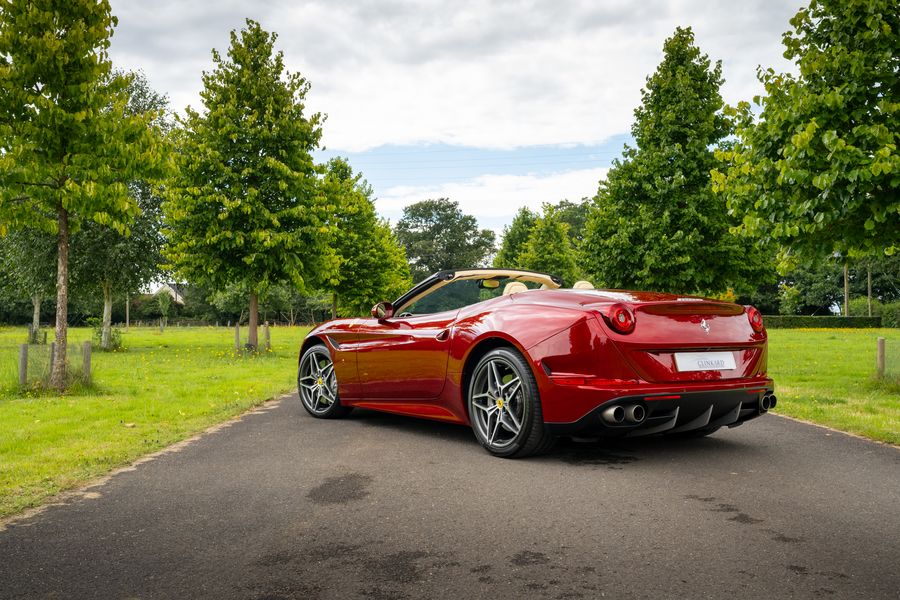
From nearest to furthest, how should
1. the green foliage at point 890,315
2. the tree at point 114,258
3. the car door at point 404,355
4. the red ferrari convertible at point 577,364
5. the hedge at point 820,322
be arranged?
the red ferrari convertible at point 577,364, the car door at point 404,355, the tree at point 114,258, the hedge at point 820,322, the green foliage at point 890,315

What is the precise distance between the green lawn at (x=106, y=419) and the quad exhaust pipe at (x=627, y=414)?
3.50 meters

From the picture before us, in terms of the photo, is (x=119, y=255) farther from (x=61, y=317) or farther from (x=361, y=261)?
(x=61, y=317)

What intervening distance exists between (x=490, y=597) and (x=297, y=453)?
10.5 feet

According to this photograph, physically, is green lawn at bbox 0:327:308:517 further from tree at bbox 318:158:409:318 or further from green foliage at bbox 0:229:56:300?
tree at bbox 318:158:409:318

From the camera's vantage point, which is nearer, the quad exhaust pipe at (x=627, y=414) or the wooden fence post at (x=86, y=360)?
the quad exhaust pipe at (x=627, y=414)

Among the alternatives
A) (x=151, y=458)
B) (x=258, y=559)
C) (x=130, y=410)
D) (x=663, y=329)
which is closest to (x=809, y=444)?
(x=663, y=329)

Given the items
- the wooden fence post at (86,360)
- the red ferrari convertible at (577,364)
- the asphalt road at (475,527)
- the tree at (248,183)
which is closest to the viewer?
the asphalt road at (475,527)

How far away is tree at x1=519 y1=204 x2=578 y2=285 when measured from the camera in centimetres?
4300

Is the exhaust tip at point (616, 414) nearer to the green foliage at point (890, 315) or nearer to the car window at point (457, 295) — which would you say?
the car window at point (457, 295)

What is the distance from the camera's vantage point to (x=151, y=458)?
554cm

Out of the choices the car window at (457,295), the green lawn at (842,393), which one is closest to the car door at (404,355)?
the car window at (457,295)

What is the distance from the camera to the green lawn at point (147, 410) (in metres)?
5.21

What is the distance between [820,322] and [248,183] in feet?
128

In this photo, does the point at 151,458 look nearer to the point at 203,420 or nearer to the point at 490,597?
the point at 203,420
